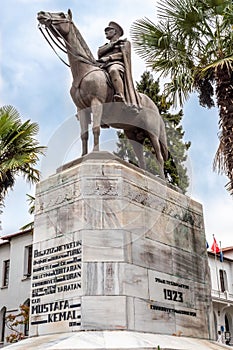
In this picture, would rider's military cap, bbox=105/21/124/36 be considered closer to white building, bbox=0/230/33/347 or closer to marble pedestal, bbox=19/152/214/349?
marble pedestal, bbox=19/152/214/349

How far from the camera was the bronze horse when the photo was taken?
29.2 feet

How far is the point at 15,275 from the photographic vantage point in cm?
3056

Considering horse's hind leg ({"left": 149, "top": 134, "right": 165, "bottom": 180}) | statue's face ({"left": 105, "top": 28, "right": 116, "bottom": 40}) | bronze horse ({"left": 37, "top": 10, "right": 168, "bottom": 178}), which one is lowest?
horse's hind leg ({"left": 149, "top": 134, "right": 165, "bottom": 180})

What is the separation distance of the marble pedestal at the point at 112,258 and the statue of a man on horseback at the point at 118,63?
1.34 m

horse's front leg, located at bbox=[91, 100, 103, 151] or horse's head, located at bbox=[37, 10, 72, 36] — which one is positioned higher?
horse's head, located at bbox=[37, 10, 72, 36]

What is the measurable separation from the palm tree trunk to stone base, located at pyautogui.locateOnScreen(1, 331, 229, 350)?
17.9 feet

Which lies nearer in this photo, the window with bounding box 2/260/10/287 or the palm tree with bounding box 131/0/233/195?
the palm tree with bounding box 131/0/233/195

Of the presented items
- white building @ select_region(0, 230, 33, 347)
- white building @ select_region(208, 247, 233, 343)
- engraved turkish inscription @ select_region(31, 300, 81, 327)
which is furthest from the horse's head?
white building @ select_region(208, 247, 233, 343)

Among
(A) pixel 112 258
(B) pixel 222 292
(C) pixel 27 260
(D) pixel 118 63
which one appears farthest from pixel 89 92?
(B) pixel 222 292

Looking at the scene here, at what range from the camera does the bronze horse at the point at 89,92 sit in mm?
8891

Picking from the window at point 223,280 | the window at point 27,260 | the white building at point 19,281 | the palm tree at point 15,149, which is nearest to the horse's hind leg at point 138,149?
the palm tree at point 15,149

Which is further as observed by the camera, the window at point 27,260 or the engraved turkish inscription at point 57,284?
the window at point 27,260

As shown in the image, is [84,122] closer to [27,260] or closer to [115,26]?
[115,26]

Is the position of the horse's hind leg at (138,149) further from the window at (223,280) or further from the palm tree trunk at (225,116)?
the window at (223,280)
